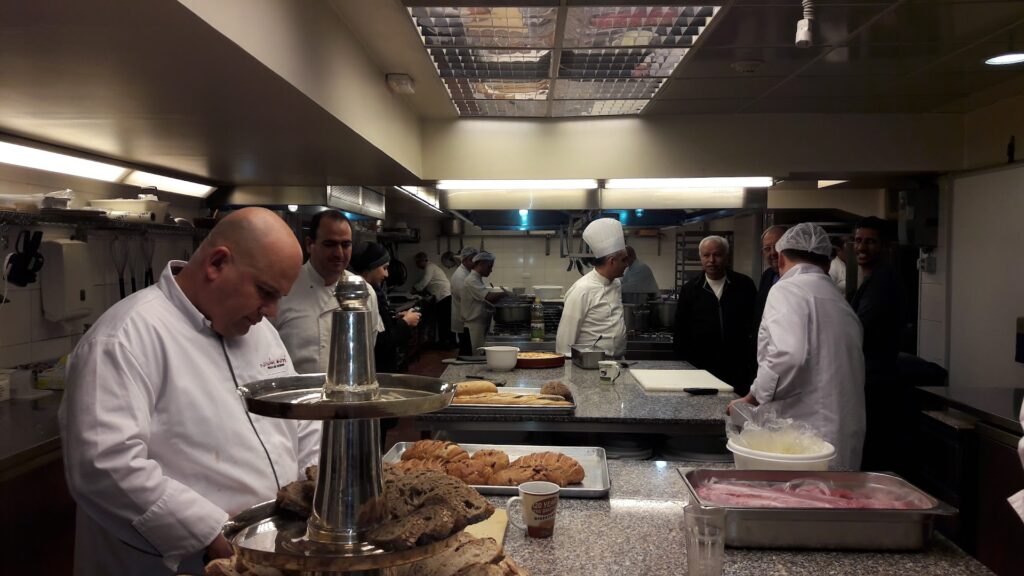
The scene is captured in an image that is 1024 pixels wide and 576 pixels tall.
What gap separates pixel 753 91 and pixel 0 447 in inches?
161

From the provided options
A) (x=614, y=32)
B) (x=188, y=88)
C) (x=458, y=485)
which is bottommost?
(x=458, y=485)

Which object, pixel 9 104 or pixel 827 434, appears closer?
pixel 9 104

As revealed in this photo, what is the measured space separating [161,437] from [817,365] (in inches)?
109

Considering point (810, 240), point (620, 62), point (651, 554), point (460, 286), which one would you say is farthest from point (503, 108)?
point (460, 286)

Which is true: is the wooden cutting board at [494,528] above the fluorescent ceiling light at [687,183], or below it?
below

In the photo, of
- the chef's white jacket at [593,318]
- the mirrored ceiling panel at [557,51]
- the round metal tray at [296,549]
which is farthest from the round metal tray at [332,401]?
the chef's white jacket at [593,318]

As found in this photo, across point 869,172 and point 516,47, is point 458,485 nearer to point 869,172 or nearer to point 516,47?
point 516,47

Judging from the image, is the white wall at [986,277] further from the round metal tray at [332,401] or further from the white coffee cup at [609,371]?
the round metal tray at [332,401]

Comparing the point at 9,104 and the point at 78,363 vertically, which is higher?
the point at 9,104

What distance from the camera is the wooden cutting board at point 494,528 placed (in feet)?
5.14

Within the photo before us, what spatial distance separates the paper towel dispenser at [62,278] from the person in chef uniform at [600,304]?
2.79 m

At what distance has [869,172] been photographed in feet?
15.5

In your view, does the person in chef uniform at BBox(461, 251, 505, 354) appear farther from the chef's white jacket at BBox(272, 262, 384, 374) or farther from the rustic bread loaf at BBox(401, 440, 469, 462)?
the rustic bread loaf at BBox(401, 440, 469, 462)

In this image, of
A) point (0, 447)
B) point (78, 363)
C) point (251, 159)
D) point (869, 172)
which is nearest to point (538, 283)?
point (869, 172)
